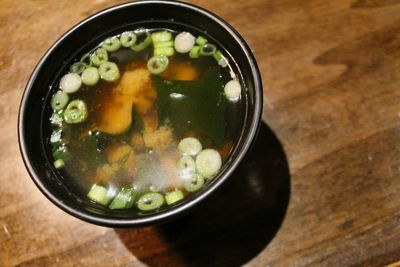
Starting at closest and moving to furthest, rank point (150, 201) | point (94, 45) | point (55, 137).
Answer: point (150, 201), point (55, 137), point (94, 45)

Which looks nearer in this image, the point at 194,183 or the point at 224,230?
the point at 194,183

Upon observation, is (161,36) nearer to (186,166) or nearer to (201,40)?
(201,40)

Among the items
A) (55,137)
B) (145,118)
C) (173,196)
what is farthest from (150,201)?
(55,137)

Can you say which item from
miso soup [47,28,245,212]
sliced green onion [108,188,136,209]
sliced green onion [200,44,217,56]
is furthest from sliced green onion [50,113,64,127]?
sliced green onion [200,44,217,56]

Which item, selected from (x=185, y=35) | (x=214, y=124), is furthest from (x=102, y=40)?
(x=214, y=124)

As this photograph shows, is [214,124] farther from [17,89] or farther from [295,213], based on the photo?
[17,89]
